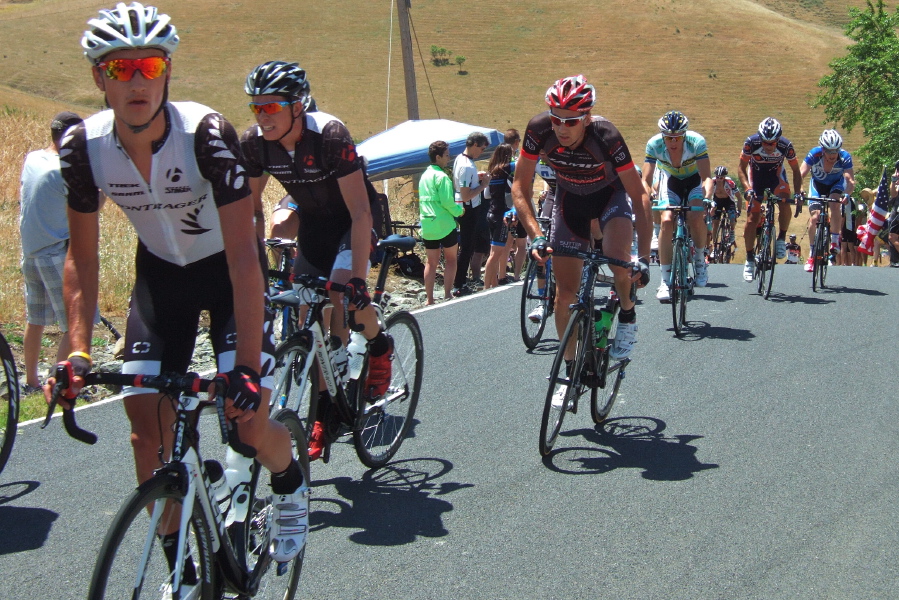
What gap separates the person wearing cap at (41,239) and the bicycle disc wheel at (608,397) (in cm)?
418

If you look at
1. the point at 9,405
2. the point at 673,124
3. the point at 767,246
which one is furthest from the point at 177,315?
the point at 767,246

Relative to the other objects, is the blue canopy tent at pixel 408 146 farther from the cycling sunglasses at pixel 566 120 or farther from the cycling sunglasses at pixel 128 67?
the cycling sunglasses at pixel 128 67

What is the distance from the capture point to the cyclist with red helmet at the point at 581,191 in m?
5.82

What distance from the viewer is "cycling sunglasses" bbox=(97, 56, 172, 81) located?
3.01 meters

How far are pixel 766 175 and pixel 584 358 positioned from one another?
810cm

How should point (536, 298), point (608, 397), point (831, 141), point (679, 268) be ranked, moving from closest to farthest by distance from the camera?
point (608, 397)
point (536, 298)
point (679, 268)
point (831, 141)

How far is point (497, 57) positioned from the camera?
321 ft

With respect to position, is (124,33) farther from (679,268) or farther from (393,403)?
(679,268)

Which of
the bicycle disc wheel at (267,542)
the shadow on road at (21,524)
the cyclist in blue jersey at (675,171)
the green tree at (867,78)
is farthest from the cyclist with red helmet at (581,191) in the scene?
the green tree at (867,78)

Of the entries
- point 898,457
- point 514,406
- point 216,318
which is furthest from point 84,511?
point 898,457

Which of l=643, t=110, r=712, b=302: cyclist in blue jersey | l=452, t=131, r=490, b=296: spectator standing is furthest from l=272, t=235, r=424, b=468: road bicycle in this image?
l=452, t=131, r=490, b=296: spectator standing

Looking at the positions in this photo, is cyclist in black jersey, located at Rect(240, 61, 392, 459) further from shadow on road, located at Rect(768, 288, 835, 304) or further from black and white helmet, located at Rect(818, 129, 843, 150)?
black and white helmet, located at Rect(818, 129, 843, 150)

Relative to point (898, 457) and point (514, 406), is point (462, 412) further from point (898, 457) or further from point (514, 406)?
point (898, 457)

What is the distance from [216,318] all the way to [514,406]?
373cm
